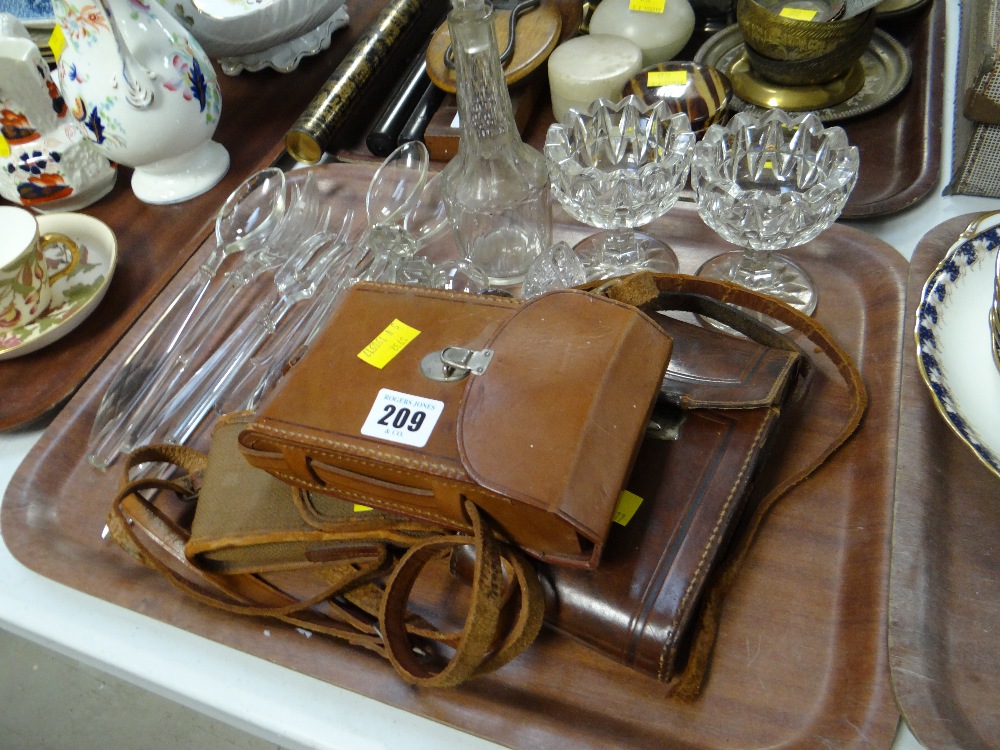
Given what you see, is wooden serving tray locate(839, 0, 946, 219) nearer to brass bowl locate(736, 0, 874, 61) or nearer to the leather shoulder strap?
brass bowl locate(736, 0, 874, 61)

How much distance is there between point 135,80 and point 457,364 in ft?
1.80

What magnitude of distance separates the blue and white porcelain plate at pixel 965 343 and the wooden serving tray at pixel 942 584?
0.22 feet

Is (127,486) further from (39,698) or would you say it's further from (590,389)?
(39,698)

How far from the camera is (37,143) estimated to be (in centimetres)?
84

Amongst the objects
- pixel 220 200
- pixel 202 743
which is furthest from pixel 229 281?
pixel 202 743

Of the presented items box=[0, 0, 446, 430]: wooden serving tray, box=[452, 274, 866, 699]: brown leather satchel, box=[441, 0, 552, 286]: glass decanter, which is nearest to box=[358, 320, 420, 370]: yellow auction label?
box=[452, 274, 866, 699]: brown leather satchel

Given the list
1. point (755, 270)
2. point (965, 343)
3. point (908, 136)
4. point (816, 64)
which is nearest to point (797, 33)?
point (816, 64)

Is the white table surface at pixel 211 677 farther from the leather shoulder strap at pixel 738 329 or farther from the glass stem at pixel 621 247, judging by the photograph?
the glass stem at pixel 621 247

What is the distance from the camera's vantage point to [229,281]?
2.51ft

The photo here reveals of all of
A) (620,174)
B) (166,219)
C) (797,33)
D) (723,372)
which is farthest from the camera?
(166,219)

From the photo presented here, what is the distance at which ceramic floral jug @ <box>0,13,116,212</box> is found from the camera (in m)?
0.79

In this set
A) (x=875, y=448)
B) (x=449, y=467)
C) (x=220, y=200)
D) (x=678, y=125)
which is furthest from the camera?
(x=220, y=200)

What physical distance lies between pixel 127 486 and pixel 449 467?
0.29 meters

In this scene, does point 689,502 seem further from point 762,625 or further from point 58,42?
point 58,42
